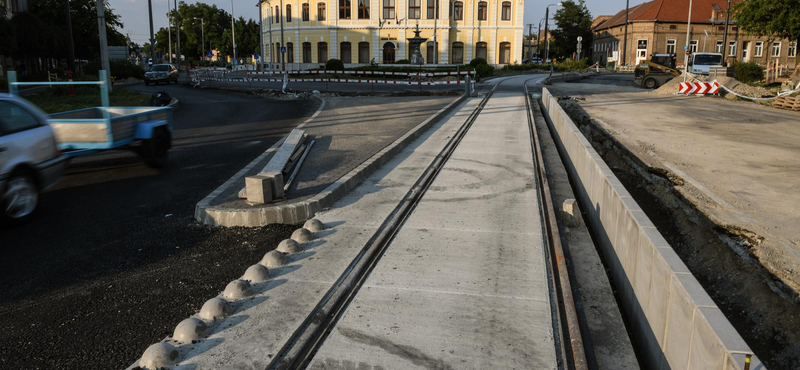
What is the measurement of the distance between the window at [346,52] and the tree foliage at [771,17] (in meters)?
41.1

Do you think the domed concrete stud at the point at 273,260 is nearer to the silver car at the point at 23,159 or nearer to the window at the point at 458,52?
the silver car at the point at 23,159

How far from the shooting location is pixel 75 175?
10.2 meters

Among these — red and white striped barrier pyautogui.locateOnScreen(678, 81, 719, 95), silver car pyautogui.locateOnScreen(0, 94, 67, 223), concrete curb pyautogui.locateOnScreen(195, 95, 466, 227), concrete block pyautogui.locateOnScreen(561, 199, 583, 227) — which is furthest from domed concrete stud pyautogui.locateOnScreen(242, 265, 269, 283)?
red and white striped barrier pyautogui.locateOnScreen(678, 81, 719, 95)

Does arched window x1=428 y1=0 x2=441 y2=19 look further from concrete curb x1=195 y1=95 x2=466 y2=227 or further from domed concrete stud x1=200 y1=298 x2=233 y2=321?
domed concrete stud x1=200 y1=298 x2=233 y2=321

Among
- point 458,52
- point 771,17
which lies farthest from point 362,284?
point 458,52


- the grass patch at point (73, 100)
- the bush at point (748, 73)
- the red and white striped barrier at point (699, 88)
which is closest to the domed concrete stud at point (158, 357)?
the grass patch at point (73, 100)

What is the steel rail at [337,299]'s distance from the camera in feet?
13.4

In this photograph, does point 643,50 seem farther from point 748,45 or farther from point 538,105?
point 538,105

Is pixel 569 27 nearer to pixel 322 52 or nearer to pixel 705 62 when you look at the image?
pixel 322 52

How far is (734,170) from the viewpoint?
1098 centimetres

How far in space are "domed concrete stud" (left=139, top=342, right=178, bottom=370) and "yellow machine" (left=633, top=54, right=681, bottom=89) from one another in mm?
38276

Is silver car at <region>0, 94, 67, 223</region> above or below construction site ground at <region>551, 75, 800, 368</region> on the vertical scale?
above

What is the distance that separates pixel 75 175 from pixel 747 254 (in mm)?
9994

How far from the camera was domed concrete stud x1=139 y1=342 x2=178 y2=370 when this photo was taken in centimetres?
388
